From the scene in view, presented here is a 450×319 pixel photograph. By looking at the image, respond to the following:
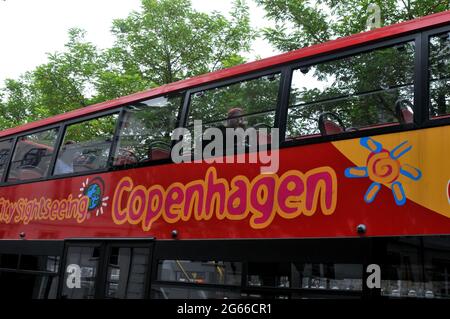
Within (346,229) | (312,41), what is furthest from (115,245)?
(312,41)

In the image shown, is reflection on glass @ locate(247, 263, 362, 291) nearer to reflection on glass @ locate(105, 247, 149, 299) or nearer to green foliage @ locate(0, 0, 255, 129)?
reflection on glass @ locate(105, 247, 149, 299)

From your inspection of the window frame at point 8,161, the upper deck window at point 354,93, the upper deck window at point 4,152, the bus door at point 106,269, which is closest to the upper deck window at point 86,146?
the bus door at point 106,269

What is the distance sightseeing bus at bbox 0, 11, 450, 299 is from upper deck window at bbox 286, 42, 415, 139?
0.01 m

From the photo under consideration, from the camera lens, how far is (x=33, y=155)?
770cm

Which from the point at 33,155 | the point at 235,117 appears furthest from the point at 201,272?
the point at 33,155

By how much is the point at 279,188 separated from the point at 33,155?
4757 millimetres

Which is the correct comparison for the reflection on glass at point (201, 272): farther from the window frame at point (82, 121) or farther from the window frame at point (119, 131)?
the window frame at point (82, 121)

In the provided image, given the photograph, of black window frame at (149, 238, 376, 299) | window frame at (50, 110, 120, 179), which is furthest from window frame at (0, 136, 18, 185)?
black window frame at (149, 238, 376, 299)

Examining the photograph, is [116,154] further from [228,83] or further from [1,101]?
[1,101]

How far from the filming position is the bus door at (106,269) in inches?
215

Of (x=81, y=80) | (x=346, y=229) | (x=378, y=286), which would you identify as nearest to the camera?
(x=378, y=286)

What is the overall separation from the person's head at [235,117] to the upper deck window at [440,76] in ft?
6.42
